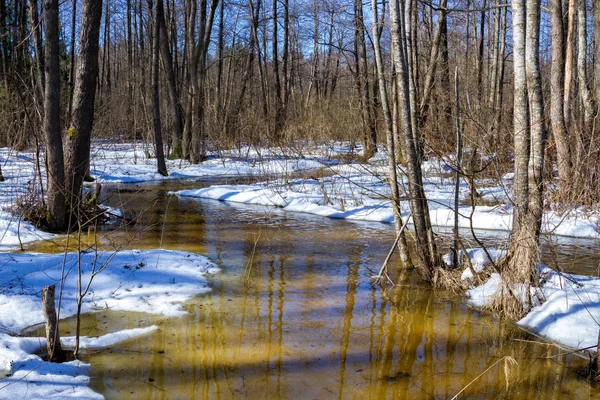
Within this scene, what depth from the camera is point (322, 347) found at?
13.5ft

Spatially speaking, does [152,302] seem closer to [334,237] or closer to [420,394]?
[420,394]

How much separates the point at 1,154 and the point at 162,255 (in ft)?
36.6

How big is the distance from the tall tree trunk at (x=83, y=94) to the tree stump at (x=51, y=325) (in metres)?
4.58

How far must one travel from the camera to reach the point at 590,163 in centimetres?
877

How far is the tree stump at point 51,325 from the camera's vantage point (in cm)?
338

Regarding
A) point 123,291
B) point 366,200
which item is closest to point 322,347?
point 123,291

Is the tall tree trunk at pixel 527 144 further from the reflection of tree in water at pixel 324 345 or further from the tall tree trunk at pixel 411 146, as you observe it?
the tall tree trunk at pixel 411 146

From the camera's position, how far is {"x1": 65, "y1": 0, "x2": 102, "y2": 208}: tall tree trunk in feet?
25.2

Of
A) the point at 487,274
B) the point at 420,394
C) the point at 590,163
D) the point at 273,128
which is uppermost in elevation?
the point at 273,128

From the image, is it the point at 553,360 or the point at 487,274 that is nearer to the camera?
the point at 553,360

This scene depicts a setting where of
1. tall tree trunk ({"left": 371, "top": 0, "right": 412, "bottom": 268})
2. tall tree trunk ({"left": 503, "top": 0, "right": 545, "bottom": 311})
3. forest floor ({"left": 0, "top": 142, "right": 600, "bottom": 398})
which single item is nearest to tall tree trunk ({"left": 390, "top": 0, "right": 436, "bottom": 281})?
tall tree trunk ({"left": 371, "top": 0, "right": 412, "bottom": 268})

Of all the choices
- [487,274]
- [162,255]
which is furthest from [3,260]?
[487,274]

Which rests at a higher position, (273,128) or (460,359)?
(273,128)

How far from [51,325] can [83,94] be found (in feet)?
17.2
